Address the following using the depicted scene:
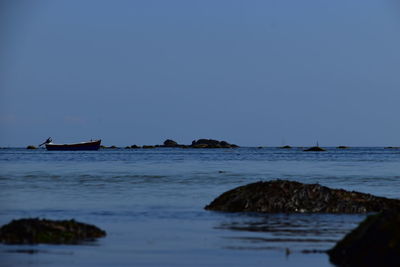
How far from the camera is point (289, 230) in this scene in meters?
22.8

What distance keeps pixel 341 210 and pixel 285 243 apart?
8.57 meters

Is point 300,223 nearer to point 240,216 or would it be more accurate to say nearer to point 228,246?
point 240,216

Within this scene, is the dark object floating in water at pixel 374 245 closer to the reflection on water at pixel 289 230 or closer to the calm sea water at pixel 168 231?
the calm sea water at pixel 168 231

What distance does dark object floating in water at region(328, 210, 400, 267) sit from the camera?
1590 cm

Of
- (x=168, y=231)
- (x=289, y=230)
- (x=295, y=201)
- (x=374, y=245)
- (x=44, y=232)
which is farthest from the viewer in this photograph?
(x=295, y=201)

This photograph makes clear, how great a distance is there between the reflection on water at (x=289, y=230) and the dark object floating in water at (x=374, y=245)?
173cm

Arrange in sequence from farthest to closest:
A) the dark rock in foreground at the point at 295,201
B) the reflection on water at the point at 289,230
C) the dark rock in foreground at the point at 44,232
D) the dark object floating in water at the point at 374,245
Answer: the dark rock in foreground at the point at 295,201 < the reflection on water at the point at 289,230 < the dark rock in foreground at the point at 44,232 < the dark object floating in water at the point at 374,245

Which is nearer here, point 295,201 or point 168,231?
point 168,231

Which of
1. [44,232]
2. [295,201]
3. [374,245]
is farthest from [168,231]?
[374,245]

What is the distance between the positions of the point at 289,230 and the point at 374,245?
261 inches

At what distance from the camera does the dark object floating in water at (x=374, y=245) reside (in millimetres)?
15898

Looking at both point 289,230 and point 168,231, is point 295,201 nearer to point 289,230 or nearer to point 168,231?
point 289,230

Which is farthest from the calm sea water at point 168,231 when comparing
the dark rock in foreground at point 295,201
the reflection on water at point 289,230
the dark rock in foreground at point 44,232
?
the dark rock in foreground at point 295,201

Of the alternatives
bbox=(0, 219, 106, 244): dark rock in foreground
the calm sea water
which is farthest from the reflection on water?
bbox=(0, 219, 106, 244): dark rock in foreground
